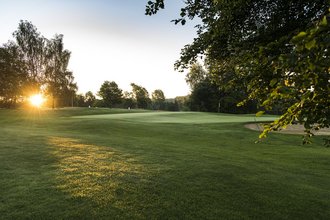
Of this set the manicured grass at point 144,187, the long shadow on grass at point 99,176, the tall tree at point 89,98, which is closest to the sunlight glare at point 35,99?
the manicured grass at point 144,187

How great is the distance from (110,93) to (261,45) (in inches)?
4538

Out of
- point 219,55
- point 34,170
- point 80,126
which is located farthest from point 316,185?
point 80,126

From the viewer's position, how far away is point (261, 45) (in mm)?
6434

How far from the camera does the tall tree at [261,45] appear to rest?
327cm

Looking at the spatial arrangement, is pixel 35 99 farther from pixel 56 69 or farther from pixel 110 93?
pixel 110 93

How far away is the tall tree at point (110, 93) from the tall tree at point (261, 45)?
10874cm

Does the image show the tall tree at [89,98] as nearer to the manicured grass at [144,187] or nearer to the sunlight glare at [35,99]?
the sunlight glare at [35,99]

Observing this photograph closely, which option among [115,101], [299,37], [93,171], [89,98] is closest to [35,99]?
[115,101]

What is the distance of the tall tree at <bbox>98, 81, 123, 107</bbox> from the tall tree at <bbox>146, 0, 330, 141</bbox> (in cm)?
10874

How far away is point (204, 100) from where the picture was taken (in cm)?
8131

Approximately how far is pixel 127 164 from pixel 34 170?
8.74 ft

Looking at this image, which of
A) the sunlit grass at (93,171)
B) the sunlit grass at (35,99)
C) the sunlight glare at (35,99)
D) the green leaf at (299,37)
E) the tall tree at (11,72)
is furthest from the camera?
the sunlight glare at (35,99)

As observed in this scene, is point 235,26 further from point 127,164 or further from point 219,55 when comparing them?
point 127,164

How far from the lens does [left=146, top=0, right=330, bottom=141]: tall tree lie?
3271 mm
